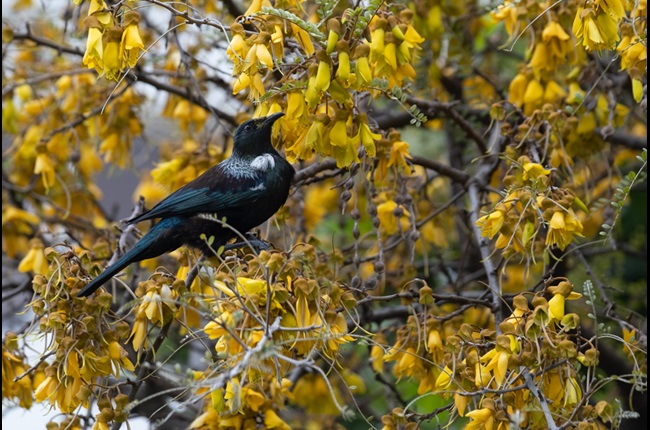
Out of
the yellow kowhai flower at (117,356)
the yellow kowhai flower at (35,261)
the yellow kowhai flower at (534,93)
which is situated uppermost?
the yellow kowhai flower at (35,261)

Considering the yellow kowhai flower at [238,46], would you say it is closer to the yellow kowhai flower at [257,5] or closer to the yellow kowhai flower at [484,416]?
the yellow kowhai flower at [257,5]

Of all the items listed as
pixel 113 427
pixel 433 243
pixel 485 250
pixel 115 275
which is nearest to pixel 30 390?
pixel 115 275

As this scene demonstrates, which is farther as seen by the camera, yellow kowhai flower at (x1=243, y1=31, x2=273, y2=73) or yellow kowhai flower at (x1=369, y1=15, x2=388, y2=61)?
yellow kowhai flower at (x1=369, y1=15, x2=388, y2=61)

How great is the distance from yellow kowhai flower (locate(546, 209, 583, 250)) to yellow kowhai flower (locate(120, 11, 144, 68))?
3.57ft

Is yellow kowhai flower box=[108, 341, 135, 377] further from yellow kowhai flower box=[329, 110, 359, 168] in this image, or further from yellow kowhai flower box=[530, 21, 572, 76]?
yellow kowhai flower box=[530, 21, 572, 76]

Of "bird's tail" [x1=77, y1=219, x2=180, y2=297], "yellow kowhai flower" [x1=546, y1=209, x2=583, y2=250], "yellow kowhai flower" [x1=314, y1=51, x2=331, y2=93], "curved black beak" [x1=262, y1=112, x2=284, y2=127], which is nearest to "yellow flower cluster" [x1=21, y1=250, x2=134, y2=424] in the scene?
"bird's tail" [x1=77, y1=219, x2=180, y2=297]

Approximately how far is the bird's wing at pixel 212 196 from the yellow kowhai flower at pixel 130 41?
70 cm

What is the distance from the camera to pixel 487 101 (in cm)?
368

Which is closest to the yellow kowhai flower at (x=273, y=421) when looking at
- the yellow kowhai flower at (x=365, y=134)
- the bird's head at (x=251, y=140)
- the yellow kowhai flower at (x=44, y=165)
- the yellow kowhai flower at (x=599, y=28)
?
the yellow kowhai flower at (x=365, y=134)

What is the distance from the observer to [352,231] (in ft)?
10.1

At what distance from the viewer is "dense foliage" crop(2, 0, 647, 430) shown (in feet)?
7.52

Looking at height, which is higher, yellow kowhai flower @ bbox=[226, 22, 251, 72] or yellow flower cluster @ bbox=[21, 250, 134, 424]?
yellow kowhai flower @ bbox=[226, 22, 251, 72]

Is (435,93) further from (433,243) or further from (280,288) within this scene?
(280,288)

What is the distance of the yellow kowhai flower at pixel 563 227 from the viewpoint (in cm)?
243
